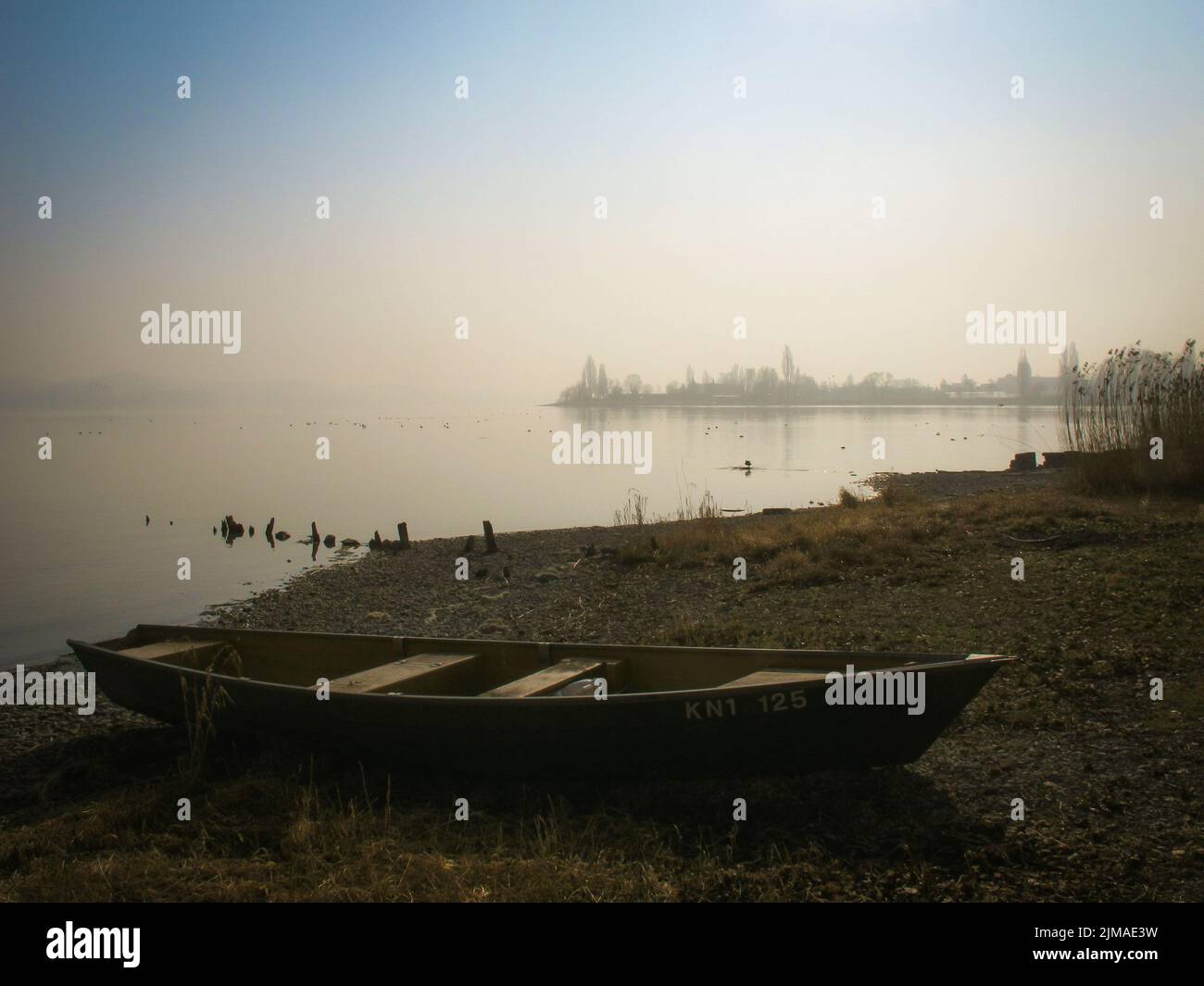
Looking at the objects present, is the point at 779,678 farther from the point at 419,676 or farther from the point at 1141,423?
the point at 1141,423

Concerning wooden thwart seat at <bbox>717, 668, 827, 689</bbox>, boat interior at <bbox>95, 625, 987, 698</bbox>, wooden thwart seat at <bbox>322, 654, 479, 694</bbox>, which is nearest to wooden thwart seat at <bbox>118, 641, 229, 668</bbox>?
boat interior at <bbox>95, 625, 987, 698</bbox>

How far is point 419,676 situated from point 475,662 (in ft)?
2.56

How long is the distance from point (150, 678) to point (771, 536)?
1296 centimetres

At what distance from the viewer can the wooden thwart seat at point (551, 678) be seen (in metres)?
8.23

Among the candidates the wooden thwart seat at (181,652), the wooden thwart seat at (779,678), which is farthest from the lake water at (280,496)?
the wooden thwart seat at (779,678)

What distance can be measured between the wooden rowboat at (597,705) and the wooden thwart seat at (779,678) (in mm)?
26

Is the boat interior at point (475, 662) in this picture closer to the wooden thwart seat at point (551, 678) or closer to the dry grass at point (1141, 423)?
the wooden thwart seat at point (551, 678)

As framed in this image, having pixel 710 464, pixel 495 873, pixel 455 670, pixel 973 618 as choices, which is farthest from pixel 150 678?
pixel 710 464

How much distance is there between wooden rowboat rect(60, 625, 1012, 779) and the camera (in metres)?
7.08

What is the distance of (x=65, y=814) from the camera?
7680 mm

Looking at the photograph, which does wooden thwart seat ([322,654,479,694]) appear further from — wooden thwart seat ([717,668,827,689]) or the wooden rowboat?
wooden thwart seat ([717,668,827,689])

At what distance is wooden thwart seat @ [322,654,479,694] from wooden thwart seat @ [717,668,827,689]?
9.47 ft
